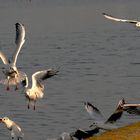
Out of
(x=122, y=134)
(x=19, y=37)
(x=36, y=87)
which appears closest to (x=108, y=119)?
(x=122, y=134)

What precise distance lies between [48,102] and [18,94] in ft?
11.0

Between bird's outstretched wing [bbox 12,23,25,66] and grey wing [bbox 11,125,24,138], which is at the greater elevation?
bird's outstretched wing [bbox 12,23,25,66]

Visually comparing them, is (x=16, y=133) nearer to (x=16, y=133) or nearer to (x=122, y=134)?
(x=16, y=133)

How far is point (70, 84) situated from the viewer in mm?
38406

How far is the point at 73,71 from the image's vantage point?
4344 centimetres

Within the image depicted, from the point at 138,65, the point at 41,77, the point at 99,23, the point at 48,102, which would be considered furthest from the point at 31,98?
the point at 99,23

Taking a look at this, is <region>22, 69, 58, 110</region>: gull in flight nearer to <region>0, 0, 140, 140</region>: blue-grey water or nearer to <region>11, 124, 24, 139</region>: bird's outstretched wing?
<region>11, 124, 24, 139</region>: bird's outstretched wing

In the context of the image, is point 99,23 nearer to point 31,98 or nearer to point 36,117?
point 36,117

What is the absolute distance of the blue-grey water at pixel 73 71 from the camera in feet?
92.6

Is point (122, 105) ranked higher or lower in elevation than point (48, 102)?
higher

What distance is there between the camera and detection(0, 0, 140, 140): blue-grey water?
92.6 ft

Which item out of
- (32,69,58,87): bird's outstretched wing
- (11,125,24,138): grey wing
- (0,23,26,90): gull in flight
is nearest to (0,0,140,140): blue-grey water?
(0,23,26,90): gull in flight

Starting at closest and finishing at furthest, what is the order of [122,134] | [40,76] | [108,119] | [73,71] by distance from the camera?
1. [122,134]
2. [108,119]
3. [40,76]
4. [73,71]

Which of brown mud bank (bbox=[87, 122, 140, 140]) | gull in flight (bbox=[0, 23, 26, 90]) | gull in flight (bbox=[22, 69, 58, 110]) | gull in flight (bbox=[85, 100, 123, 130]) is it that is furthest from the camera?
gull in flight (bbox=[0, 23, 26, 90])
